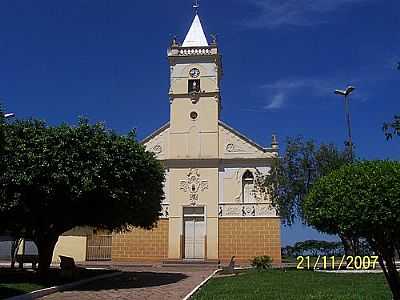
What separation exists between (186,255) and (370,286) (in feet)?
71.2

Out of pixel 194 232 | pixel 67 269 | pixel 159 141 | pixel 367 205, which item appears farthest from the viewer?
pixel 159 141

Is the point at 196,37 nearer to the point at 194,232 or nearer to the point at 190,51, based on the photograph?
the point at 190,51

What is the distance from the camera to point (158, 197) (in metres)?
22.5

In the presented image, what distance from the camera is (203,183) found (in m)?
38.2

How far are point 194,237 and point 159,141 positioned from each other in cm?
702

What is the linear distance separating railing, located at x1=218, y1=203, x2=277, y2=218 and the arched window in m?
0.59

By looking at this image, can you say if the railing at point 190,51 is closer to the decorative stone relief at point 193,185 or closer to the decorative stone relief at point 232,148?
the decorative stone relief at point 232,148

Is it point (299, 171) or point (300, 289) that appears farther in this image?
point (299, 171)

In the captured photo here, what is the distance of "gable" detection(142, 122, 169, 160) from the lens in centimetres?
3916

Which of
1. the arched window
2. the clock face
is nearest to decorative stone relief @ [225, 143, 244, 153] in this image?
the arched window

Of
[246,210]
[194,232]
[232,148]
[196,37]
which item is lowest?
[194,232]

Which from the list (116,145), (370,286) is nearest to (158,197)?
(116,145)

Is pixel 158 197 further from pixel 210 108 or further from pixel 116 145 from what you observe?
pixel 210 108

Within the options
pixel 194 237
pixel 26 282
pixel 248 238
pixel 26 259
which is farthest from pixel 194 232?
pixel 26 282
